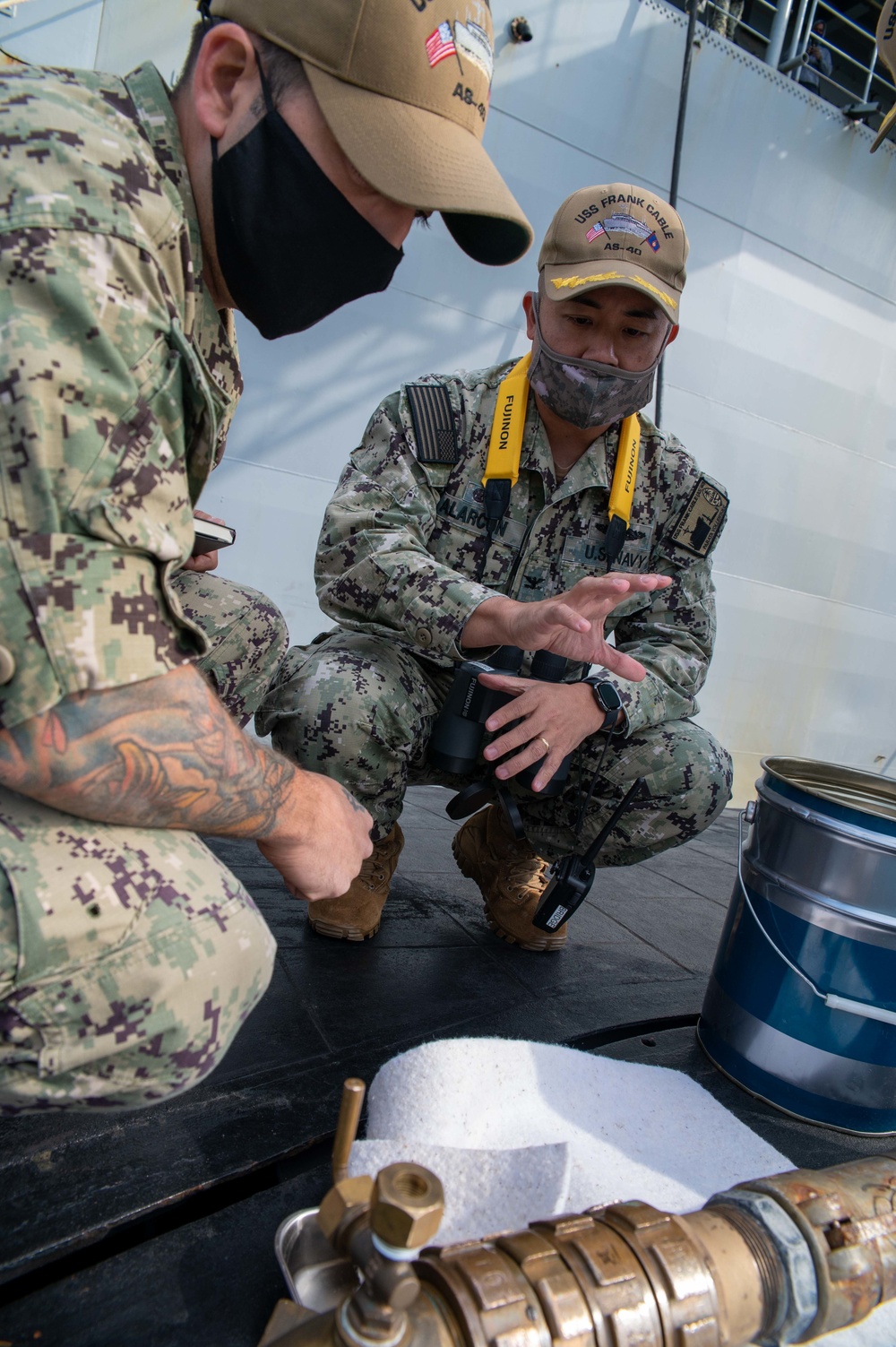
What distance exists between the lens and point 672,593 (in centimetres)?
233

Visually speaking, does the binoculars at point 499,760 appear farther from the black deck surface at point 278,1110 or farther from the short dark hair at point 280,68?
the short dark hair at point 280,68

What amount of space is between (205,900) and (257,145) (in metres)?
0.90

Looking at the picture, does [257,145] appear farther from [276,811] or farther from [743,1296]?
[743,1296]

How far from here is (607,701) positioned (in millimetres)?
1959

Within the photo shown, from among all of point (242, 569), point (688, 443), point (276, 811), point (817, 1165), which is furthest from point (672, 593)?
point (688, 443)

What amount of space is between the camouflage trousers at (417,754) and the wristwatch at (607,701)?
117 mm

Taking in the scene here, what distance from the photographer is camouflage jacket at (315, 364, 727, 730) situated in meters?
2.11

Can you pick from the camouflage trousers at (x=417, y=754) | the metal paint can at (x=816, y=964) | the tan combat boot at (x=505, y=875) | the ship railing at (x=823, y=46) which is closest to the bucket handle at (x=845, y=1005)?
the metal paint can at (x=816, y=964)

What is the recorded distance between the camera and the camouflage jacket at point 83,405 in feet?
2.61

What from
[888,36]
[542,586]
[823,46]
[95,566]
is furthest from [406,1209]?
[823,46]

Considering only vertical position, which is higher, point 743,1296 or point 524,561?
point 524,561

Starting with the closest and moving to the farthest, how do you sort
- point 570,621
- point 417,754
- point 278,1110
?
point 278,1110, point 570,621, point 417,754

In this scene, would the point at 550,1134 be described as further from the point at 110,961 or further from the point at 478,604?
the point at 478,604

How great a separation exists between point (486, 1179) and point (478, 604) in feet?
3.70
